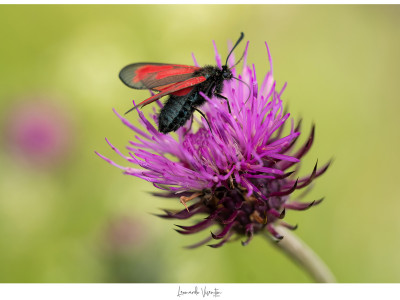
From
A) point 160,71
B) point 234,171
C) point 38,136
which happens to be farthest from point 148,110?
point 234,171

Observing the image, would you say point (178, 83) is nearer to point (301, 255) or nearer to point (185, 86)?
point (185, 86)

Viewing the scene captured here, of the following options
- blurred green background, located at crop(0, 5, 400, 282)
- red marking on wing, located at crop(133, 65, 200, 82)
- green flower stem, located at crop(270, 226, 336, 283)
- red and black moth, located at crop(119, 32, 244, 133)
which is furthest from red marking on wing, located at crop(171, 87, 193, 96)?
blurred green background, located at crop(0, 5, 400, 282)

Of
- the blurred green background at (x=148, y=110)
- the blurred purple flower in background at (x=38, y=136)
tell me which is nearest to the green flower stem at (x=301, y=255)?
the blurred green background at (x=148, y=110)

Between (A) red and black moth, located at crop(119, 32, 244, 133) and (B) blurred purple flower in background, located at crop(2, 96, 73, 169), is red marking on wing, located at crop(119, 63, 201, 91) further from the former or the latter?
(B) blurred purple flower in background, located at crop(2, 96, 73, 169)

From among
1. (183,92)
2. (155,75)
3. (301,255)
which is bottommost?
(301,255)

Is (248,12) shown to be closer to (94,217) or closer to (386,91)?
(386,91)

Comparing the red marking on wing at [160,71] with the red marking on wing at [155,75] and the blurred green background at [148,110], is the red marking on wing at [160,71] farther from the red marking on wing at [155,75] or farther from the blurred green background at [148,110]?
the blurred green background at [148,110]
